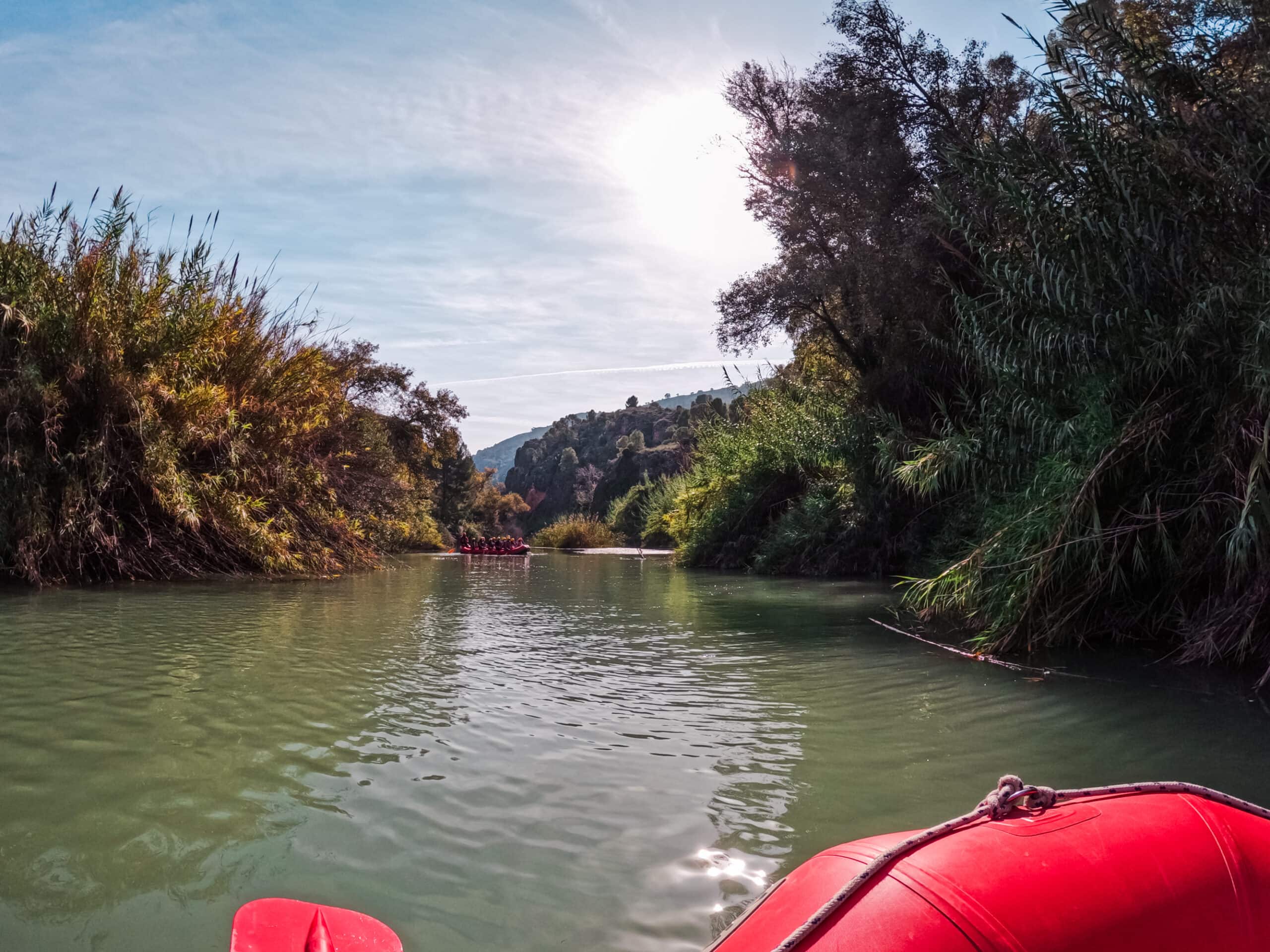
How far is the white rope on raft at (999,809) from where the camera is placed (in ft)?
4.15

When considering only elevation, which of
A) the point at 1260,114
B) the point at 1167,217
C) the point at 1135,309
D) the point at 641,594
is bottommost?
the point at 641,594

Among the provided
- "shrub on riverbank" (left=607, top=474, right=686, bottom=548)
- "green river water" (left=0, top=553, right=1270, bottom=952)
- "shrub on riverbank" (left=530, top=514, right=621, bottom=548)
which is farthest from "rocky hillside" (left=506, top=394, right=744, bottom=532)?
"green river water" (left=0, top=553, right=1270, bottom=952)

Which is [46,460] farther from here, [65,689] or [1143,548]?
[1143,548]

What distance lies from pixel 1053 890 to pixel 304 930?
4.43ft

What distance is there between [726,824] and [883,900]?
45.7 inches

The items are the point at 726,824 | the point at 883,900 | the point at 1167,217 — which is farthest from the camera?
the point at 1167,217

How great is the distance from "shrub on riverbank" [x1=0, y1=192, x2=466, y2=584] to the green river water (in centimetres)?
288

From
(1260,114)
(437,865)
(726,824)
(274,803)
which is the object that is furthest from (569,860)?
(1260,114)

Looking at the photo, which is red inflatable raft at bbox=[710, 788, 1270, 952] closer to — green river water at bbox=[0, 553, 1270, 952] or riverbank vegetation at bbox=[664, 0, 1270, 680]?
green river water at bbox=[0, 553, 1270, 952]

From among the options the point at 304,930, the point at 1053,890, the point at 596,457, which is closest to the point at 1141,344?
the point at 1053,890

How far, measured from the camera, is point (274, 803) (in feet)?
8.11

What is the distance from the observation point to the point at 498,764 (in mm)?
2902

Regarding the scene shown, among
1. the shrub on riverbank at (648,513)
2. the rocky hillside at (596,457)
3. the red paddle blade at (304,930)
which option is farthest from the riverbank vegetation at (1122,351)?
the rocky hillside at (596,457)

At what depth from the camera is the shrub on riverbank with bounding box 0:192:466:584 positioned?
27.4 feet
